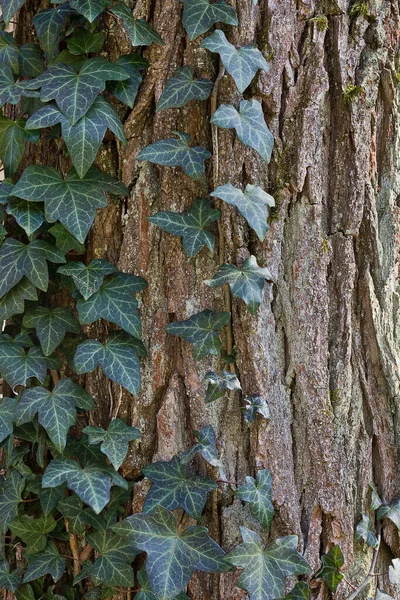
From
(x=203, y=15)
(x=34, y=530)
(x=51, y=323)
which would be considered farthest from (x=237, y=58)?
(x=34, y=530)

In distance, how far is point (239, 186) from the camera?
3.83 feet

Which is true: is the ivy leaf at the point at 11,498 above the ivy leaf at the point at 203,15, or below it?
below

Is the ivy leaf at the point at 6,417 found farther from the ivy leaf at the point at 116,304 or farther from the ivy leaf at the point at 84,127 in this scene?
the ivy leaf at the point at 84,127

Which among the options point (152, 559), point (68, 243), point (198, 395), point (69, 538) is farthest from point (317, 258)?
point (69, 538)

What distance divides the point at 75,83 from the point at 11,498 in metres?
0.80

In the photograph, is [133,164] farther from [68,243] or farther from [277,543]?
[277,543]

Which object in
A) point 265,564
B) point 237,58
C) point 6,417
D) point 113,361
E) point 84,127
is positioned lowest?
point 265,564

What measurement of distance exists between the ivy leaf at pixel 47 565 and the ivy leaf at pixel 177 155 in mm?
758

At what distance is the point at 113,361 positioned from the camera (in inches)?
45.2

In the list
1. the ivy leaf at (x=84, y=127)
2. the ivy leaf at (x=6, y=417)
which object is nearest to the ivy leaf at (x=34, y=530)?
the ivy leaf at (x=6, y=417)

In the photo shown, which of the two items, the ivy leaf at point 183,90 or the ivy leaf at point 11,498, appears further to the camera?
the ivy leaf at point 11,498

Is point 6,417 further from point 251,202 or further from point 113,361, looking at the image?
point 251,202

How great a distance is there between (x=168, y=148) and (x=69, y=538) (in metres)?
0.77

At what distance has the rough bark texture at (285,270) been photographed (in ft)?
3.85
